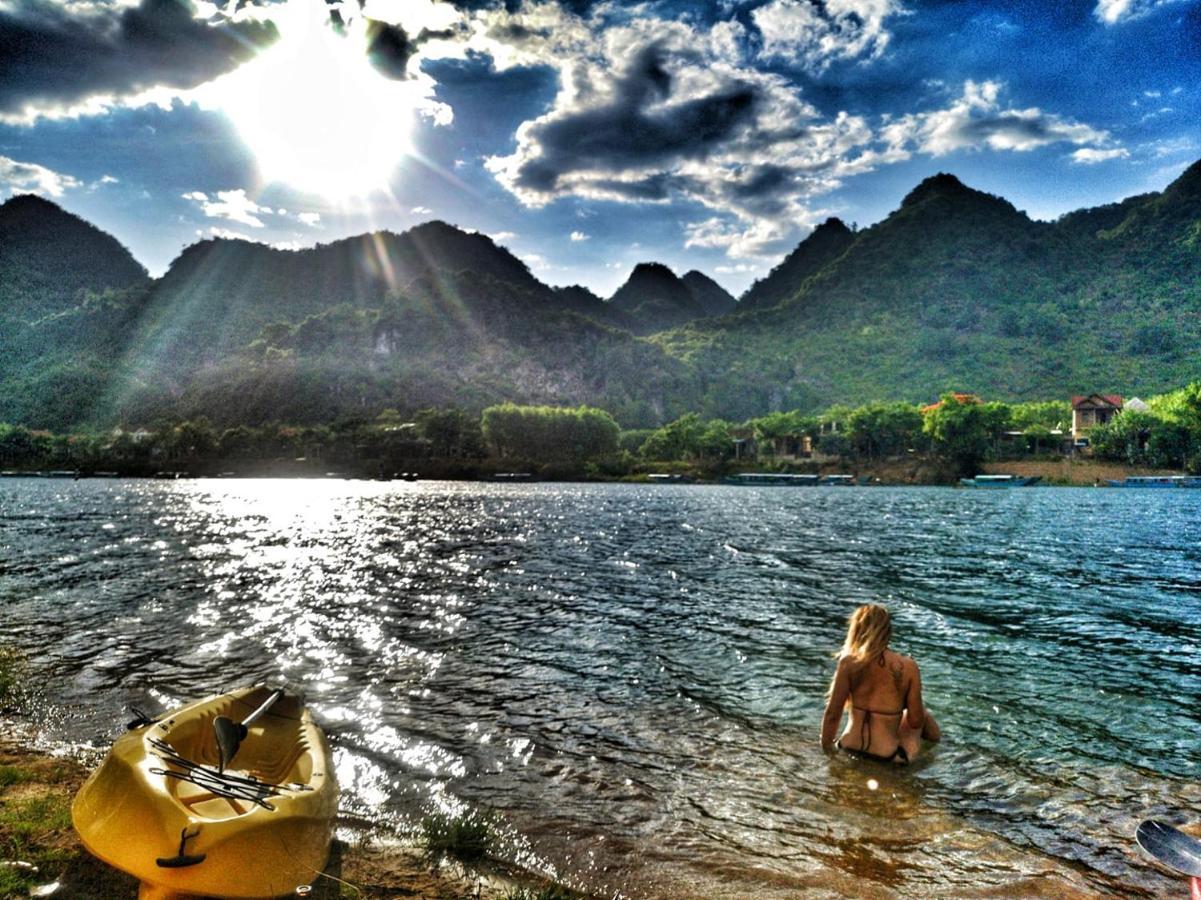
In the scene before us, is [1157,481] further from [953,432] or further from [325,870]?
[325,870]

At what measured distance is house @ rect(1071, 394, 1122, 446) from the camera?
17825 cm

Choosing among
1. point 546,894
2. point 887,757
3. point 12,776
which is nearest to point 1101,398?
point 887,757

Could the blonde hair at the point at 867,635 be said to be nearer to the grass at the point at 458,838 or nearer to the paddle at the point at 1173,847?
the paddle at the point at 1173,847

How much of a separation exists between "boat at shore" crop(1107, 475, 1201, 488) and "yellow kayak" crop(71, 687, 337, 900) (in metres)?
177

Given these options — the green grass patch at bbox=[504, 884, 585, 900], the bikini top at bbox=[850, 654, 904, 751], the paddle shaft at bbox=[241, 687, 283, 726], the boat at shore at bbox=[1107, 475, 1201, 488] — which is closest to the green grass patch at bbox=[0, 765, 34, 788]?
the paddle shaft at bbox=[241, 687, 283, 726]

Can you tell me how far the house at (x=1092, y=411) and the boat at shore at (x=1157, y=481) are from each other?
97.8 feet

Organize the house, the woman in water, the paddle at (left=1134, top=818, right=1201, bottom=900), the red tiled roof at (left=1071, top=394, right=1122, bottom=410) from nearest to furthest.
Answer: the paddle at (left=1134, top=818, right=1201, bottom=900) < the woman in water < the house < the red tiled roof at (left=1071, top=394, right=1122, bottom=410)

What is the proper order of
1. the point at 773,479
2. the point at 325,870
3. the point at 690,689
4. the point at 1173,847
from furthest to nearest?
the point at 773,479 < the point at 690,689 < the point at 325,870 < the point at 1173,847

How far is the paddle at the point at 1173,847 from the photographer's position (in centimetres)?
522

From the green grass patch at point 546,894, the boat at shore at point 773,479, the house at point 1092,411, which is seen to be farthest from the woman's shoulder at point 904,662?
the house at point 1092,411

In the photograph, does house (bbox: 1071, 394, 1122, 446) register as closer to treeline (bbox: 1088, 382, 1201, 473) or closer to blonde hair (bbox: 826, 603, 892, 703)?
treeline (bbox: 1088, 382, 1201, 473)

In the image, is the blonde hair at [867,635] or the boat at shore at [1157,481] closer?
the blonde hair at [867,635]

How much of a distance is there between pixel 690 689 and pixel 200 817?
1205cm

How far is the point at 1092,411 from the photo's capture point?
181125 millimetres
